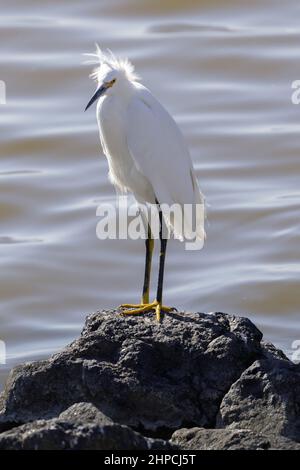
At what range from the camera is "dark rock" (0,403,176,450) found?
517 cm

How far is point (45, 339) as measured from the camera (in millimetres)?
10172

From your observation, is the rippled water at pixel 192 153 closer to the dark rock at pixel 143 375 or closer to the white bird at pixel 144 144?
the white bird at pixel 144 144

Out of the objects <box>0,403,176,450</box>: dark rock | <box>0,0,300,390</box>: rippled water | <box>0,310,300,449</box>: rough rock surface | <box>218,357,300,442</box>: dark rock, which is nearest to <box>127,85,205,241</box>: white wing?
<box>0,310,300,449</box>: rough rock surface

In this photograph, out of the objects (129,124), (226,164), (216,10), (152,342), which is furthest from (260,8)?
(152,342)

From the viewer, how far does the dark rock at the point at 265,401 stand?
6.13 metres

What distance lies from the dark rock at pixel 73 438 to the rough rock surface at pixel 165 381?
0.99 metres

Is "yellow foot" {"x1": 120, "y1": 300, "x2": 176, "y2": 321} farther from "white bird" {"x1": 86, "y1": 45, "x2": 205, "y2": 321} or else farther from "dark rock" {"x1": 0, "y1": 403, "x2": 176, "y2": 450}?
"dark rock" {"x1": 0, "y1": 403, "x2": 176, "y2": 450}

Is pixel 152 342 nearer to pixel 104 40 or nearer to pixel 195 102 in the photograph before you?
pixel 195 102

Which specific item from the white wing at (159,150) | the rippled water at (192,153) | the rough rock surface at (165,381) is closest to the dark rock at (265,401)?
the rough rock surface at (165,381)

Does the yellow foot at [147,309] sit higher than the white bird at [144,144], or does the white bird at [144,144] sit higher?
the white bird at [144,144]

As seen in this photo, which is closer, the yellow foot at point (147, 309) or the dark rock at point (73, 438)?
the dark rock at point (73, 438)

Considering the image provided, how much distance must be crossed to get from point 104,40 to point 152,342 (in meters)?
11.8

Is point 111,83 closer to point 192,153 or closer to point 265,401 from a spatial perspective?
point 265,401

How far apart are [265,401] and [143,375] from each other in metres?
0.72
